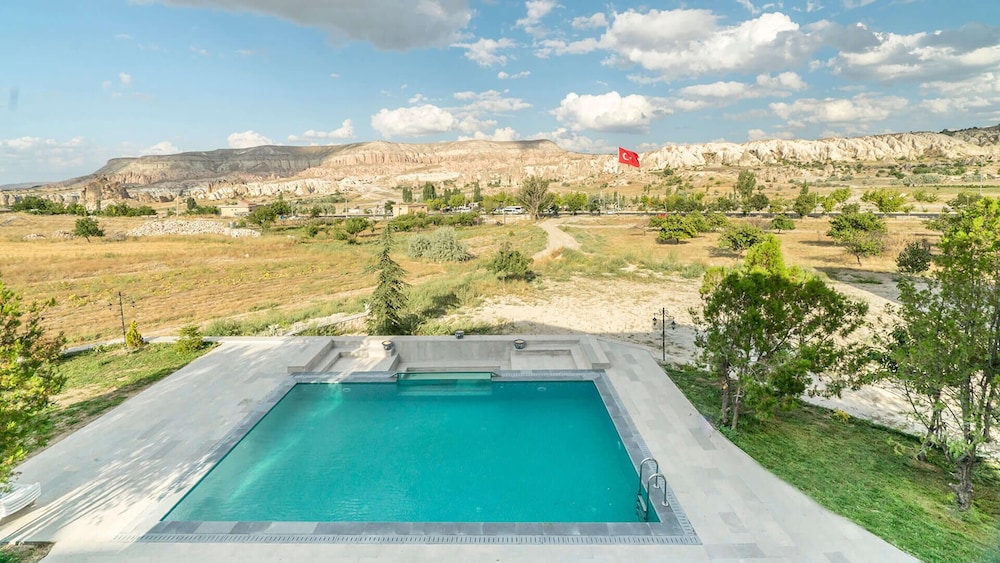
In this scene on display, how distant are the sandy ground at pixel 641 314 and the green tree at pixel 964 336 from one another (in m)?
3.10

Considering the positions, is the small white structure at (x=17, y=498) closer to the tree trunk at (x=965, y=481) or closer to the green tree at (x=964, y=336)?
the green tree at (x=964, y=336)

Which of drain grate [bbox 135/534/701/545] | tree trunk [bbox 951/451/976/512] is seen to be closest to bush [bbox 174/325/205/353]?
drain grate [bbox 135/534/701/545]

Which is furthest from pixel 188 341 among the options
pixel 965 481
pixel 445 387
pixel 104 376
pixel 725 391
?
pixel 965 481

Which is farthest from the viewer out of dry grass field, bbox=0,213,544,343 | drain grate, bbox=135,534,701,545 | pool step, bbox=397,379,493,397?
dry grass field, bbox=0,213,544,343

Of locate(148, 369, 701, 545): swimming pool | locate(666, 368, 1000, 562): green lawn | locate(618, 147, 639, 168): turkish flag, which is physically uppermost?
locate(618, 147, 639, 168): turkish flag

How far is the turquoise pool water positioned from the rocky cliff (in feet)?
313

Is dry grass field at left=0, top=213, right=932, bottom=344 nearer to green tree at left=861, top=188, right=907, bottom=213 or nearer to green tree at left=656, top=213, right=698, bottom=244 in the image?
green tree at left=656, top=213, right=698, bottom=244

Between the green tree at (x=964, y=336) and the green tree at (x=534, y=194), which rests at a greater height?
the green tree at (x=534, y=194)

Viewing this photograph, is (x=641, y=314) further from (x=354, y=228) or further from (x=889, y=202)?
(x=889, y=202)

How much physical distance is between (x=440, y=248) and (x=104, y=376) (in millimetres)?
19859

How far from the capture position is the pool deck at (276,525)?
16.9 feet

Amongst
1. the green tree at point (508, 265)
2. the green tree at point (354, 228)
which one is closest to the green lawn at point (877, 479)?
the green tree at point (508, 265)

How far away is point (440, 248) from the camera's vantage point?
29.0m

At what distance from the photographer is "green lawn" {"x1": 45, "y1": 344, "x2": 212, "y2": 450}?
8625 millimetres
